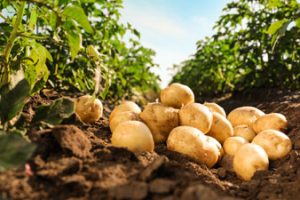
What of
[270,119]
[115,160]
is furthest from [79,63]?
[115,160]

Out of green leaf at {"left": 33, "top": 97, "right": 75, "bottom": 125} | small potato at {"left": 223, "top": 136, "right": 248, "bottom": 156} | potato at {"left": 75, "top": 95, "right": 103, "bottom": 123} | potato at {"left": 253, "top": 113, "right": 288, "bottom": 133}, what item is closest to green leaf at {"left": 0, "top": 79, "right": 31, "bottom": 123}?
green leaf at {"left": 33, "top": 97, "right": 75, "bottom": 125}

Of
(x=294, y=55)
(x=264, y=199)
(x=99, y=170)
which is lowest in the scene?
(x=264, y=199)

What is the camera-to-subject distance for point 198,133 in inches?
114

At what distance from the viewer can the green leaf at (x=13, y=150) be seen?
171cm

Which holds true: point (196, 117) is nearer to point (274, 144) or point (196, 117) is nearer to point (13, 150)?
point (274, 144)

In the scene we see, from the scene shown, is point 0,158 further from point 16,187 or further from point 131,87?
point 131,87

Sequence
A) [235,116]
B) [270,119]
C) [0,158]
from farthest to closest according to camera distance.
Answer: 1. [235,116]
2. [270,119]
3. [0,158]

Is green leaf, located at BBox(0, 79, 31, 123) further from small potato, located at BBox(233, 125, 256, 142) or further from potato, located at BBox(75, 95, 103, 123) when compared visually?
small potato, located at BBox(233, 125, 256, 142)

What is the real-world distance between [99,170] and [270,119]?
6.38 ft

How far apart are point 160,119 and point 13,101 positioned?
113 cm

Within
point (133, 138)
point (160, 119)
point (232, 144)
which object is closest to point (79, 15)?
point (133, 138)

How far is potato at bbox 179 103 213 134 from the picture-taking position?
3.04 metres

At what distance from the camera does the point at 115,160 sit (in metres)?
2.06

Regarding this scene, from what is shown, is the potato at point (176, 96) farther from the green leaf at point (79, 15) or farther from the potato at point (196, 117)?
the green leaf at point (79, 15)
